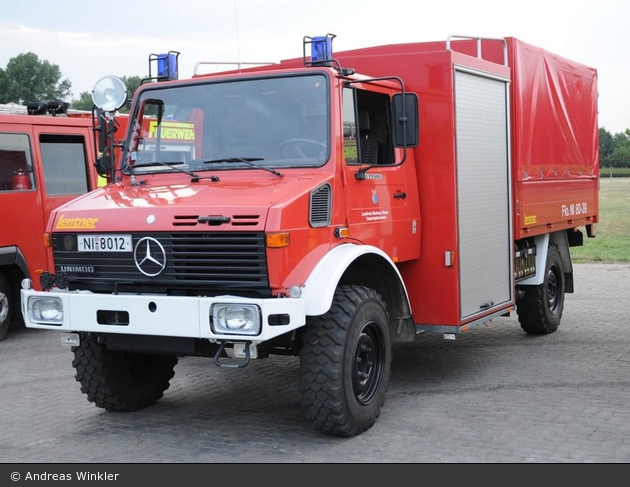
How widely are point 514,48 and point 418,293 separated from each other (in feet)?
9.55

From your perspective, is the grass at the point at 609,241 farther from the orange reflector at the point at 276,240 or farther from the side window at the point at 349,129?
the orange reflector at the point at 276,240

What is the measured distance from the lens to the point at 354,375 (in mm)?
6109

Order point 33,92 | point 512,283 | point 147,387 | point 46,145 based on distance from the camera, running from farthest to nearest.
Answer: point 33,92, point 46,145, point 512,283, point 147,387

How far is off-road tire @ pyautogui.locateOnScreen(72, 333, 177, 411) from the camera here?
6.63m

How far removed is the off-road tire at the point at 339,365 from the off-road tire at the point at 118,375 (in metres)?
1.48

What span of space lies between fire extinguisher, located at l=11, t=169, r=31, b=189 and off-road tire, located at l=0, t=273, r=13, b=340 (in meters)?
1.11

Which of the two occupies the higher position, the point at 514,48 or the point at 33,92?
the point at 33,92

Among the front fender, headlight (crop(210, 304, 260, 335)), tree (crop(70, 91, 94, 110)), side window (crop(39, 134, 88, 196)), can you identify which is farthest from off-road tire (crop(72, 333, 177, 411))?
tree (crop(70, 91, 94, 110))

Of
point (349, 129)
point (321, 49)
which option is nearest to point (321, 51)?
point (321, 49)

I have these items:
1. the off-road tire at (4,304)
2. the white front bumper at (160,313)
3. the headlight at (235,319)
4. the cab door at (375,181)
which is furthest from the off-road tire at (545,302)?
the off-road tire at (4,304)

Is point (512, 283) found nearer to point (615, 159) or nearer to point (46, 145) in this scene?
point (46, 145)

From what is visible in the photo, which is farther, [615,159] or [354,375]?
[615,159]

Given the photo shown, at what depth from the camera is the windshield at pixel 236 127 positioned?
6.37 meters

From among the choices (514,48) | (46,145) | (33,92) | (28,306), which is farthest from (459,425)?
(33,92)
